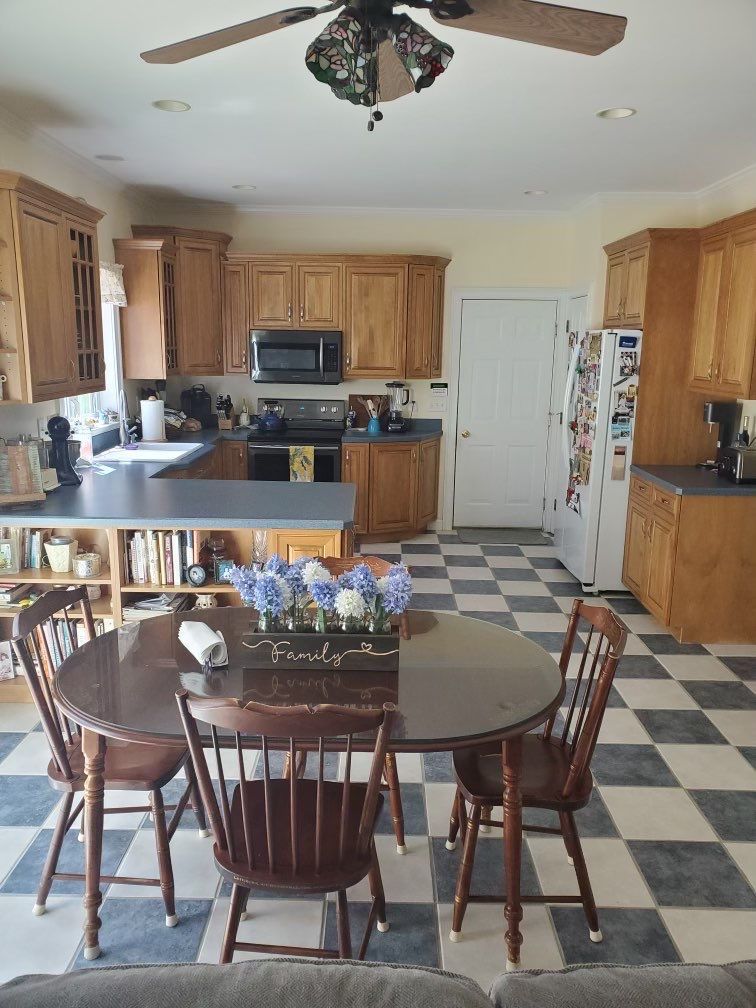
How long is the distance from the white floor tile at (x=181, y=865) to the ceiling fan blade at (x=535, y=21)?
2379 millimetres

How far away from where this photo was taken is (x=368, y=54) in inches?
71.9

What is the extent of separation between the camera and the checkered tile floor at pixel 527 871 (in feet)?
6.70

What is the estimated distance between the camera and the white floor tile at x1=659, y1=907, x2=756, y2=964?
6.70 feet

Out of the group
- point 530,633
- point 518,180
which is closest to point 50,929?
point 530,633

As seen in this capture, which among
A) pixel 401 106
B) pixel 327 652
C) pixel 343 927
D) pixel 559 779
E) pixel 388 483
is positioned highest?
pixel 401 106

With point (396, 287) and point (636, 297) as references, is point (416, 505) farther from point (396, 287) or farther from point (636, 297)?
point (636, 297)

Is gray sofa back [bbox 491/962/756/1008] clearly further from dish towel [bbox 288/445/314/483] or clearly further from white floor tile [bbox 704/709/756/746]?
dish towel [bbox 288/445/314/483]

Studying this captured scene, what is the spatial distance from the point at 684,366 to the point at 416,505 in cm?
232

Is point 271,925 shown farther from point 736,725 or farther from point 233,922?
point 736,725

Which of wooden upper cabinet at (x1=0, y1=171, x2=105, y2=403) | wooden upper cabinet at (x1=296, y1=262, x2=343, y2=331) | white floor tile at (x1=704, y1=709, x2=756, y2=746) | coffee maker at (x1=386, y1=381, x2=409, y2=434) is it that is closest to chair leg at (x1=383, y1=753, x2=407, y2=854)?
white floor tile at (x1=704, y1=709, x2=756, y2=746)

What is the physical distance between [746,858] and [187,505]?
246cm

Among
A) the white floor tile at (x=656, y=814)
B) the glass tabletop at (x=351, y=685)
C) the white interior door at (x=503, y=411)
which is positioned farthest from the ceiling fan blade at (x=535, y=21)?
the white interior door at (x=503, y=411)

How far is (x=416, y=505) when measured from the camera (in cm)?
618

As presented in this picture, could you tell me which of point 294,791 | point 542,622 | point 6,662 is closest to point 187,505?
point 6,662
